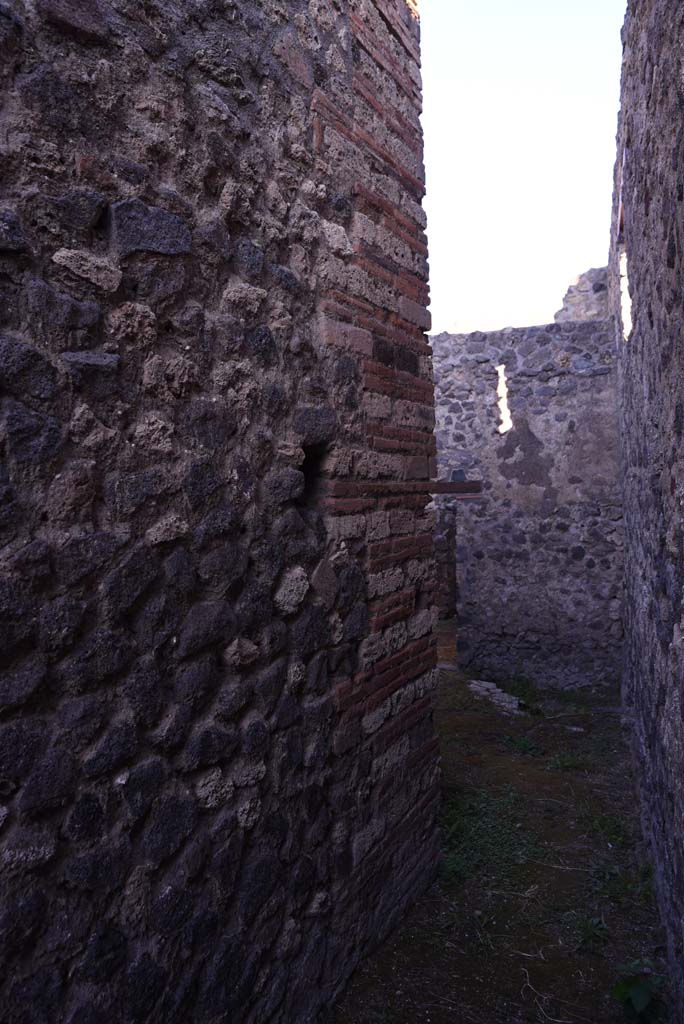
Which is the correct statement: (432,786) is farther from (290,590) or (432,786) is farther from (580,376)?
(580,376)

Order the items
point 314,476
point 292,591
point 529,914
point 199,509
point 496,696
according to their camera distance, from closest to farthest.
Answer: point 199,509 → point 292,591 → point 314,476 → point 529,914 → point 496,696

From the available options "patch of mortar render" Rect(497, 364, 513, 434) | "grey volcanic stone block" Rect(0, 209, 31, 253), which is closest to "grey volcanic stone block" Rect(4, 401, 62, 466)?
"grey volcanic stone block" Rect(0, 209, 31, 253)

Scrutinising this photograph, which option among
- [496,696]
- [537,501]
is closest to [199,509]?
[496,696]

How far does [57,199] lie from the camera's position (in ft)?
6.34

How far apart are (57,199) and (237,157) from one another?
2.65 feet

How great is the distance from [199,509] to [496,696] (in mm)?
6130

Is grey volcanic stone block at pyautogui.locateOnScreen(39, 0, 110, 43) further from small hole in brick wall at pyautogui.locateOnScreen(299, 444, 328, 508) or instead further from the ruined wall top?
the ruined wall top

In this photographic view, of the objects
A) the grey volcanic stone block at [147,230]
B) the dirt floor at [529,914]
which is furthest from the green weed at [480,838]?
the grey volcanic stone block at [147,230]

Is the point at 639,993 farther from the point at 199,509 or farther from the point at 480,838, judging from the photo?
the point at 199,509

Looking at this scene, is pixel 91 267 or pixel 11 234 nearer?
pixel 11 234

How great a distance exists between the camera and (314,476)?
2.93 meters

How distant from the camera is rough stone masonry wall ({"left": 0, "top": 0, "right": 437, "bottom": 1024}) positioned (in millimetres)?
1854

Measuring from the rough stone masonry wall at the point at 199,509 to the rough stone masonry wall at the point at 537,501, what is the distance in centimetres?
494

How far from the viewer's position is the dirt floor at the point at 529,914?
294 centimetres
